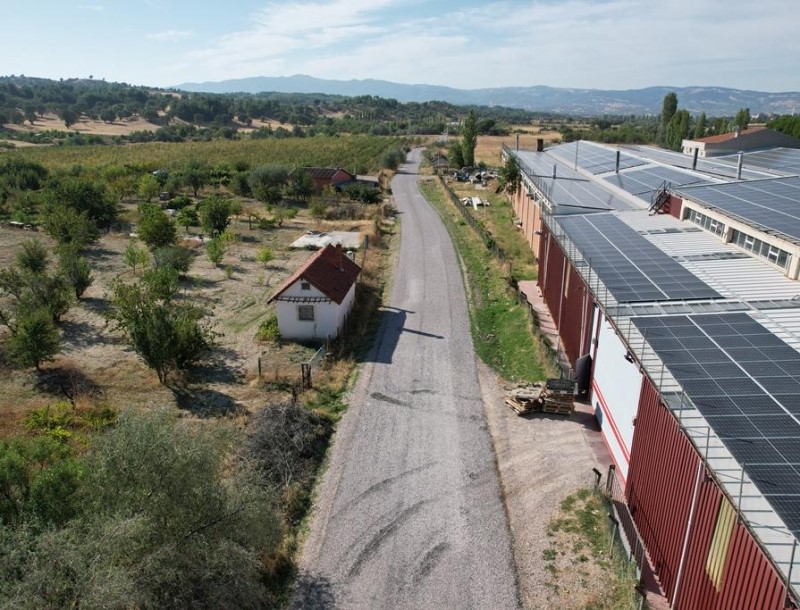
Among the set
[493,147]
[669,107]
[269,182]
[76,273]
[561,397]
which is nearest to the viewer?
[561,397]

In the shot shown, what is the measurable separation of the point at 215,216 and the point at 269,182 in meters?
16.8

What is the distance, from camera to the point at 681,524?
10109 millimetres

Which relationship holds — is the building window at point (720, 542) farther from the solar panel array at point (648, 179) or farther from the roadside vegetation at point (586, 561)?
the solar panel array at point (648, 179)

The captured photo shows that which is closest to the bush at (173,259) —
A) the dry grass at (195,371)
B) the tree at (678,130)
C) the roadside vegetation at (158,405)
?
the roadside vegetation at (158,405)

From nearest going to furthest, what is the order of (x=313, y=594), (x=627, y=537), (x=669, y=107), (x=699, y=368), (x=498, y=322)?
(x=313, y=594) → (x=699, y=368) → (x=627, y=537) → (x=498, y=322) → (x=669, y=107)

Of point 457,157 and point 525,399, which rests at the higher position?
point 457,157

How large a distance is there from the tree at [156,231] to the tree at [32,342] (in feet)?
48.1

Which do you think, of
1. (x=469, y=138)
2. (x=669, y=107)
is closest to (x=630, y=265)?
(x=469, y=138)

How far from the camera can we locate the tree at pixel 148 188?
50625 millimetres

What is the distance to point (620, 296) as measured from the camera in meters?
15.2

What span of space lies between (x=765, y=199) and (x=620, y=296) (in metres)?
8.77

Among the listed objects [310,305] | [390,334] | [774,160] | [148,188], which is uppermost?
[774,160]

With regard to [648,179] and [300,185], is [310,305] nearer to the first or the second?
[648,179]

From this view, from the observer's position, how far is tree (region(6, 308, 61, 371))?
19031 millimetres
